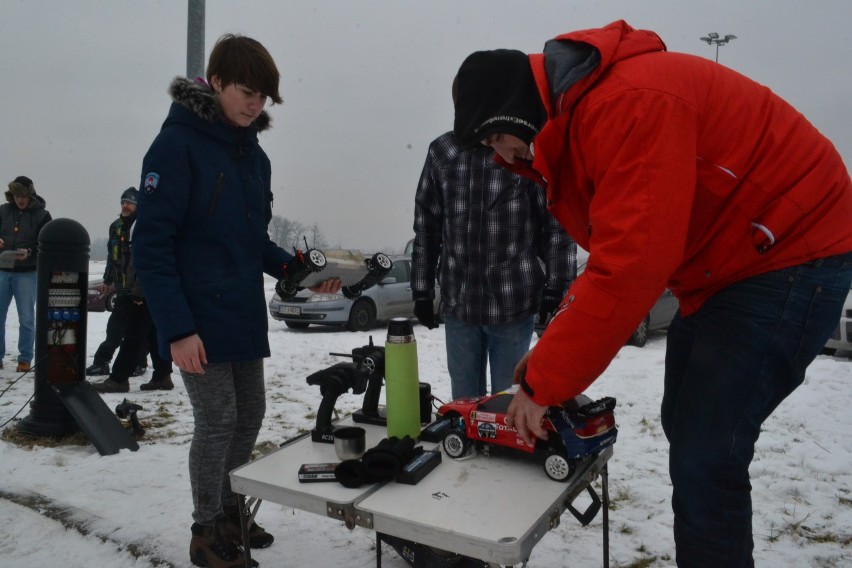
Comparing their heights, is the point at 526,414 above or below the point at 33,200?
below

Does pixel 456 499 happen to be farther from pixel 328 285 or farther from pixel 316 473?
pixel 328 285

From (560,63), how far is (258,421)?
200 centimetres

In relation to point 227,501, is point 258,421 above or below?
above

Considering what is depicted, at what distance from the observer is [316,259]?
253 cm

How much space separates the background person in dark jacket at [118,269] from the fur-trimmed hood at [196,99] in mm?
3659

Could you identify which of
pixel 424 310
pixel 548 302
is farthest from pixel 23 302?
pixel 548 302

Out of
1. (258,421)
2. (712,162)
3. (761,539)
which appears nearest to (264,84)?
(258,421)

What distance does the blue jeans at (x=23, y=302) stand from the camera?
6.33 metres

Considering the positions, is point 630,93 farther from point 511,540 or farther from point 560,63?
point 511,540

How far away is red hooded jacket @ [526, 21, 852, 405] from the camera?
132 cm

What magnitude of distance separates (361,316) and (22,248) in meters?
5.06

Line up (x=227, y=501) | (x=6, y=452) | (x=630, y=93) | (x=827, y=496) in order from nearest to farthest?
(x=630, y=93) → (x=227, y=501) → (x=827, y=496) → (x=6, y=452)

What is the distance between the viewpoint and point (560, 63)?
1.46 metres

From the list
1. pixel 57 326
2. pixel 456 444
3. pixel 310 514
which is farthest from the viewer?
pixel 57 326
